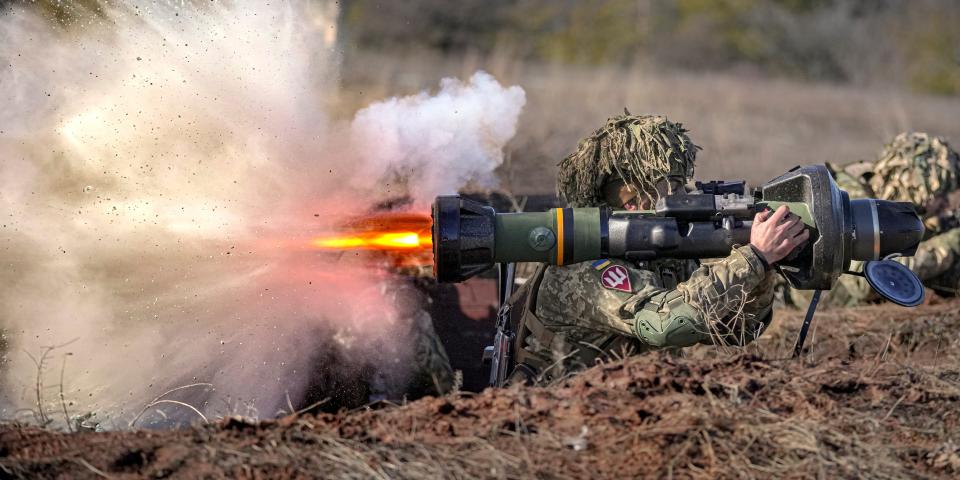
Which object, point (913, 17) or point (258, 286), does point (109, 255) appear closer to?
point (258, 286)

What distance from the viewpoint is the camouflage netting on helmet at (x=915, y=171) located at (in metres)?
8.63

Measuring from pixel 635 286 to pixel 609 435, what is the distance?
119 centimetres

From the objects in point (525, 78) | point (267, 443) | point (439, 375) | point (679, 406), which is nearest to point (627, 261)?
point (679, 406)

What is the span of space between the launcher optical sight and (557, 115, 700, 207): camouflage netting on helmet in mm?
495

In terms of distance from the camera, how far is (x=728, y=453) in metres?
3.46

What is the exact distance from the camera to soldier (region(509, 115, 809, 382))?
441 cm

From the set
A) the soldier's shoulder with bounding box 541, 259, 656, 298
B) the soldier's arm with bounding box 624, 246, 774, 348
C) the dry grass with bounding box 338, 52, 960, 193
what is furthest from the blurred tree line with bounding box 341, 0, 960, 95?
the soldier's arm with bounding box 624, 246, 774, 348

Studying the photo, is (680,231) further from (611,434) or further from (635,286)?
(611,434)

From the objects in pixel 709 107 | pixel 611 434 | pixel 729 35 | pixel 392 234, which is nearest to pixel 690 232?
pixel 611 434

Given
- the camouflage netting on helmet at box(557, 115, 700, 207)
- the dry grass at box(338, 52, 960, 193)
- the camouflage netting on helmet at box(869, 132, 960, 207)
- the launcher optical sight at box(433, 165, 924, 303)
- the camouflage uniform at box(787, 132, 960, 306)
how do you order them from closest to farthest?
the launcher optical sight at box(433, 165, 924, 303) → the camouflage netting on helmet at box(557, 115, 700, 207) → the camouflage uniform at box(787, 132, 960, 306) → the camouflage netting on helmet at box(869, 132, 960, 207) → the dry grass at box(338, 52, 960, 193)

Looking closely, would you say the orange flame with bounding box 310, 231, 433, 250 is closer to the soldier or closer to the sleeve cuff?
the soldier

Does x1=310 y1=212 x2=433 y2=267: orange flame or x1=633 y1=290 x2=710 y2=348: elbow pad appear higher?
x1=310 y1=212 x2=433 y2=267: orange flame

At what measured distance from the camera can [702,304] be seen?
14.5 feet

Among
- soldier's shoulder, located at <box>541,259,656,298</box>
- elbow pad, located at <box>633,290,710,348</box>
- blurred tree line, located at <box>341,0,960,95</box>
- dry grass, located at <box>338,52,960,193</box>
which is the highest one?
blurred tree line, located at <box>341,0,960,95</box>
